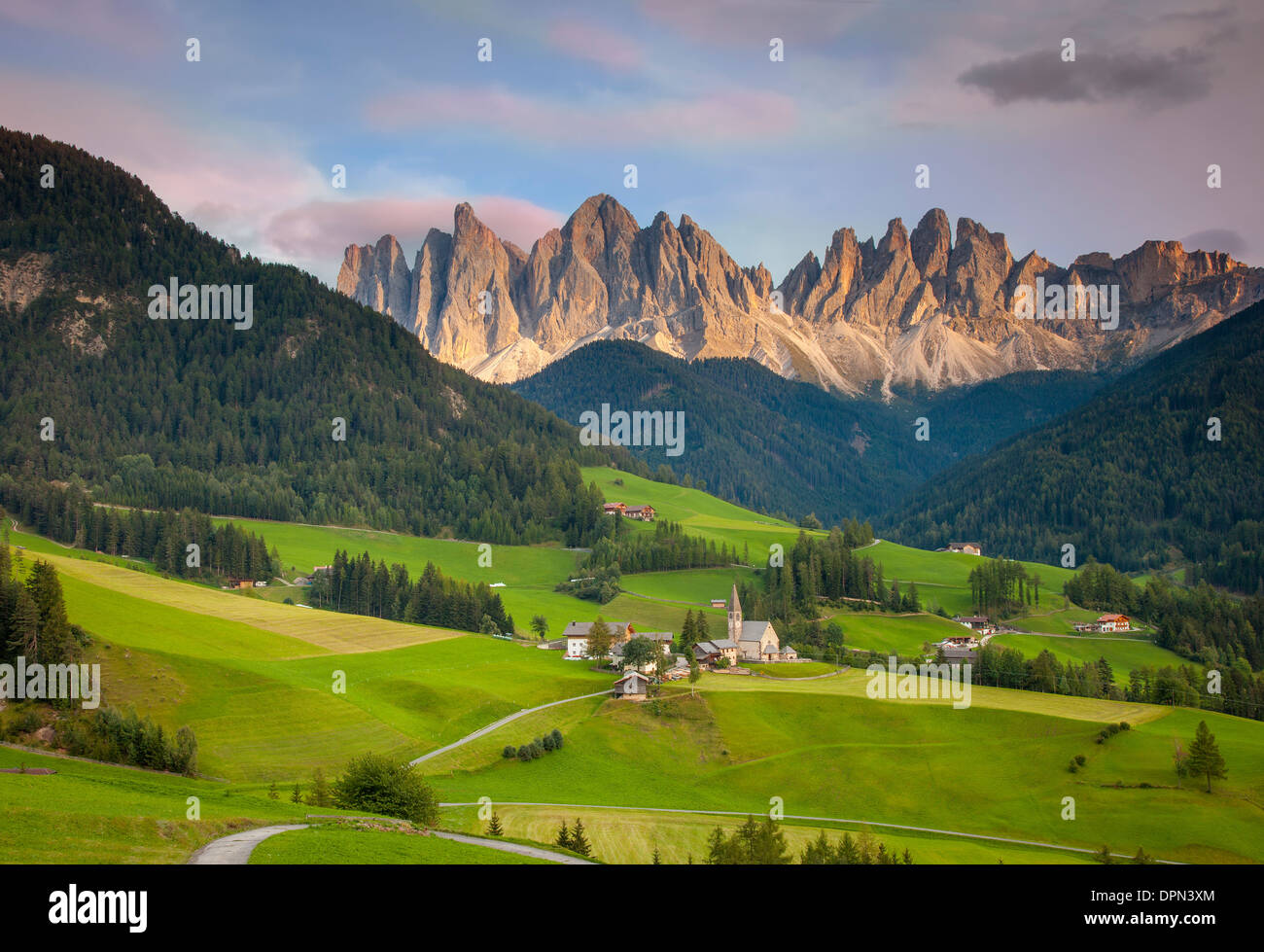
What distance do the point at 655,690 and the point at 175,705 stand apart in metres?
44.0

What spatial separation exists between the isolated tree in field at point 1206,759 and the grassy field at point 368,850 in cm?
5886

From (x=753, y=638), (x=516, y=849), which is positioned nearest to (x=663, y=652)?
(x=753, y=638)

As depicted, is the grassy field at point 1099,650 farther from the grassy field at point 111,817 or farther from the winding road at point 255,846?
the grassy field at point 111,817

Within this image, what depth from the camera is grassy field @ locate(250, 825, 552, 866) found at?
32062 mm

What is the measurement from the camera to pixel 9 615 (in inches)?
2783

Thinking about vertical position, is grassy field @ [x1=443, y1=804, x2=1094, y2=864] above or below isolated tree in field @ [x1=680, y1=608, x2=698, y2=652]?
below

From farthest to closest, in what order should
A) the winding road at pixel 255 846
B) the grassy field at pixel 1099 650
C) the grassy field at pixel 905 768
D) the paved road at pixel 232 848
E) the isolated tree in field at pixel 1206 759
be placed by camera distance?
the grassy field at pixel 1099 650 → the isolated tree in field at pixel 1206 759 → the grassy field at pixel 905 768 → the winding road at pixel 255 846 → the paved road at pixel 232 848

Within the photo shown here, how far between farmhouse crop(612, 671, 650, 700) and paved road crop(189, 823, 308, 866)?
55.8 metres

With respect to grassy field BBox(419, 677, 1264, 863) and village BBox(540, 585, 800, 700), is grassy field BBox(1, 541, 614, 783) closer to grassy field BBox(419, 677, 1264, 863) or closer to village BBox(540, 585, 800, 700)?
village BBox(540, 585, 800, 700)

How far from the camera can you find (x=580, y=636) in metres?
120

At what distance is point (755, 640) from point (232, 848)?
91.8 m

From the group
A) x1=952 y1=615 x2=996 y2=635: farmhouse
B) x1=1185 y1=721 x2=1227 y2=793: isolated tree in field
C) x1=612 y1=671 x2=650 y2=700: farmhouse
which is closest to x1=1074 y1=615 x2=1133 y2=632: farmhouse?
x1=952 y1=615 x2=996 y2=635: farmhouse

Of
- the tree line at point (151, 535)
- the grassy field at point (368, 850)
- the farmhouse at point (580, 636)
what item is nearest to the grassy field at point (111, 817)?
the grassy field at point (368, 850)

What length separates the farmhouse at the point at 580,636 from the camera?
11775cm
